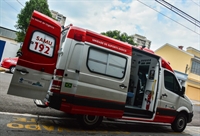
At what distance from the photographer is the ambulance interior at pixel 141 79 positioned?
6758mm

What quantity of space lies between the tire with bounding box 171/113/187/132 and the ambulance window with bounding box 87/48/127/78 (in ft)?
10.7

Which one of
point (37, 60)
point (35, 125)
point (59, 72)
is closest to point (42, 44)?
point (37, 60)

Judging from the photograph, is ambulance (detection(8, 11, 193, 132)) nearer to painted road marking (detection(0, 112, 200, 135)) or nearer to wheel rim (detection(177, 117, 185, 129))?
painted road marking (detection(0, 112, 200, 135))

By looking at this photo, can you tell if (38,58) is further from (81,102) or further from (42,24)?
(81,102)

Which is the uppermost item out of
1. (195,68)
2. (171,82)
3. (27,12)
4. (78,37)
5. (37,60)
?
(27,12)

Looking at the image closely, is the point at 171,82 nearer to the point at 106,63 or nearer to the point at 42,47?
the point at 106,63

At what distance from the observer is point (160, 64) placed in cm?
637

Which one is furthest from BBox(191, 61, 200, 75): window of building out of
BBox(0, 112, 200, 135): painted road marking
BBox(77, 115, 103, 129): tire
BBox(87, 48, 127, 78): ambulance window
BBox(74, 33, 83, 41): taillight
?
BBox(74, 33, 83, 41): taillight

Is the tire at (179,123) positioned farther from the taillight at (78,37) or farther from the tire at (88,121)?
the taillight at (78,37)

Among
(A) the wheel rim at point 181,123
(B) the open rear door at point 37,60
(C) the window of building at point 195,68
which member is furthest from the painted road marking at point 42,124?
(C) the window of building at point 195,68

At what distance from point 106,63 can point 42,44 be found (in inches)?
71.9

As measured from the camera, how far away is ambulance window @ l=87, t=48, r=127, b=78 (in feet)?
16.4

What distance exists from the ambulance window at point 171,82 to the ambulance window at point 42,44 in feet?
13.5

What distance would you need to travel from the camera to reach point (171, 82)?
6.75m
